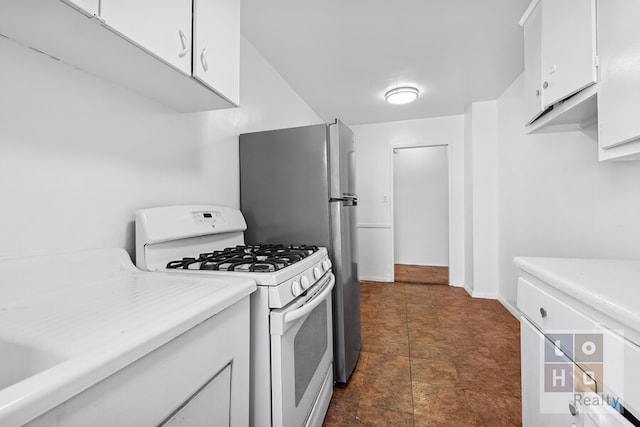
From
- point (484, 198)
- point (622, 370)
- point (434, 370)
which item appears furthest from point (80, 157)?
point (484, 198)

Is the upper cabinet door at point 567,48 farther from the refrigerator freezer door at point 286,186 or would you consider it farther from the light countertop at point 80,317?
the light countertop at point 80,317

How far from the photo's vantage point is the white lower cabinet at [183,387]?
0.41 meters

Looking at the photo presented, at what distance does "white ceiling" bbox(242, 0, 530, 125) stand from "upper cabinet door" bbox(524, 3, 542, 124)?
11.9 inches

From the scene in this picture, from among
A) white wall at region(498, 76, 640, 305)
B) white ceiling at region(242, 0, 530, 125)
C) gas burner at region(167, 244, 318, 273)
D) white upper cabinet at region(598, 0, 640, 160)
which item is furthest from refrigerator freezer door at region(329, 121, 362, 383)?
white wall at region(498, 76, 640, 305)

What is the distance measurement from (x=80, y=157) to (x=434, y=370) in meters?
2.18

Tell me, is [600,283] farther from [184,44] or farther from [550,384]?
[184,44]

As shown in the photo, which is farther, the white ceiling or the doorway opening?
the doorway opening

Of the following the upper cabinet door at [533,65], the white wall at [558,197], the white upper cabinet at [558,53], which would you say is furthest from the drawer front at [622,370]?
the upper cabinet door at [533,65]

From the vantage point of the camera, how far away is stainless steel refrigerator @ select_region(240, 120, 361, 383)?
1.60 m

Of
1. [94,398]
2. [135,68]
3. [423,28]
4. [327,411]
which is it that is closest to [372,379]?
[327,411]

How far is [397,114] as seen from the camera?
3.70 m

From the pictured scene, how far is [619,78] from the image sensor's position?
89cm

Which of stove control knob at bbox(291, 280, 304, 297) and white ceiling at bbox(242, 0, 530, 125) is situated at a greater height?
white ceiling at bbox(242, 0, 530, 125)

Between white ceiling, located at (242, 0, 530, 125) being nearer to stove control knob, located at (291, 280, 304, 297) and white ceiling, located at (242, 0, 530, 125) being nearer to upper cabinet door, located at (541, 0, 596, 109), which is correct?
upper cabinet door, located at (541, 0, 596, 109)
